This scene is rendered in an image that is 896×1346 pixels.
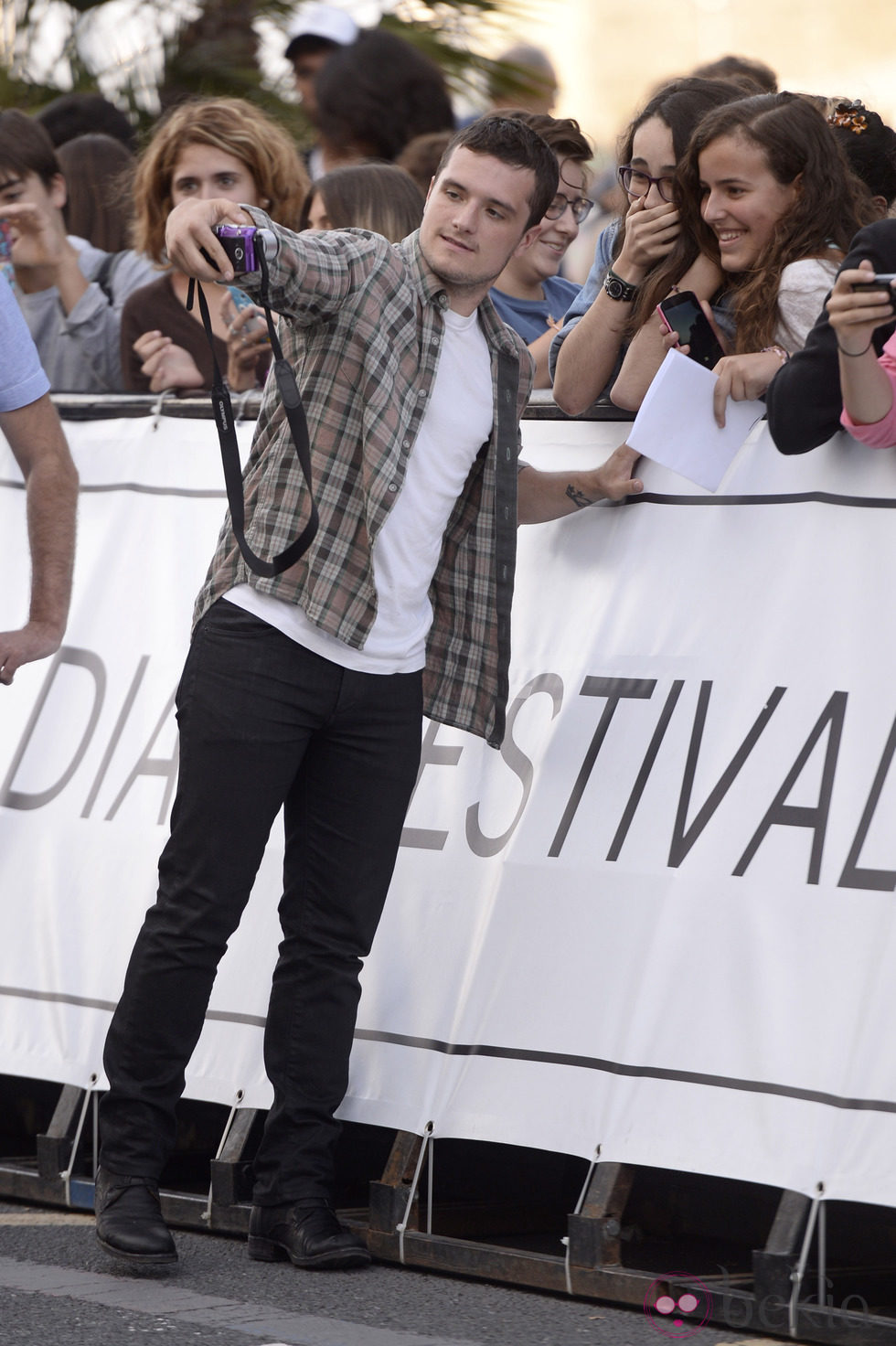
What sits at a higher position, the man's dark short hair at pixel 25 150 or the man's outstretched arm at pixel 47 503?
the man's dark short hair at pixel 25 150

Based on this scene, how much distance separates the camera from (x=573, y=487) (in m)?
3.93

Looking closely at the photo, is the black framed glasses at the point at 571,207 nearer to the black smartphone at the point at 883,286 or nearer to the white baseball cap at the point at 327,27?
the black smartphone at the point at 883,286

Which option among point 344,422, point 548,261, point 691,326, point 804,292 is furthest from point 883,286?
point 548,261

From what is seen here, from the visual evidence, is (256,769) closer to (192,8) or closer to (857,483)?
(857,483)

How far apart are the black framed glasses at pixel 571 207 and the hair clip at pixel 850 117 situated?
0.80m

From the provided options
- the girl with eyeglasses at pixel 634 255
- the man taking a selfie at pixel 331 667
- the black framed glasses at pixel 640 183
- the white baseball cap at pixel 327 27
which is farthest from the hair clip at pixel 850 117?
the white baseball cap at pixel 327 27

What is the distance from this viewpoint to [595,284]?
13.8 feet

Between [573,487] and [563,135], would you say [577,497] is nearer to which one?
[573,487]

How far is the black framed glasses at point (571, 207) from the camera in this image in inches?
185

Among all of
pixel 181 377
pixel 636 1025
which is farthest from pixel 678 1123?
pixel 181 377

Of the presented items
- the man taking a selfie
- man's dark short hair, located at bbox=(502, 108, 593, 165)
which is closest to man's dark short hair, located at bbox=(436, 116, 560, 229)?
the man taking a selfie

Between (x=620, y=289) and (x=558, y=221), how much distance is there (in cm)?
97

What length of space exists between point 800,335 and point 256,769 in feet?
4.64

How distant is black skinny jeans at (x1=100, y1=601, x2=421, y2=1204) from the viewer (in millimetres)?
3525
